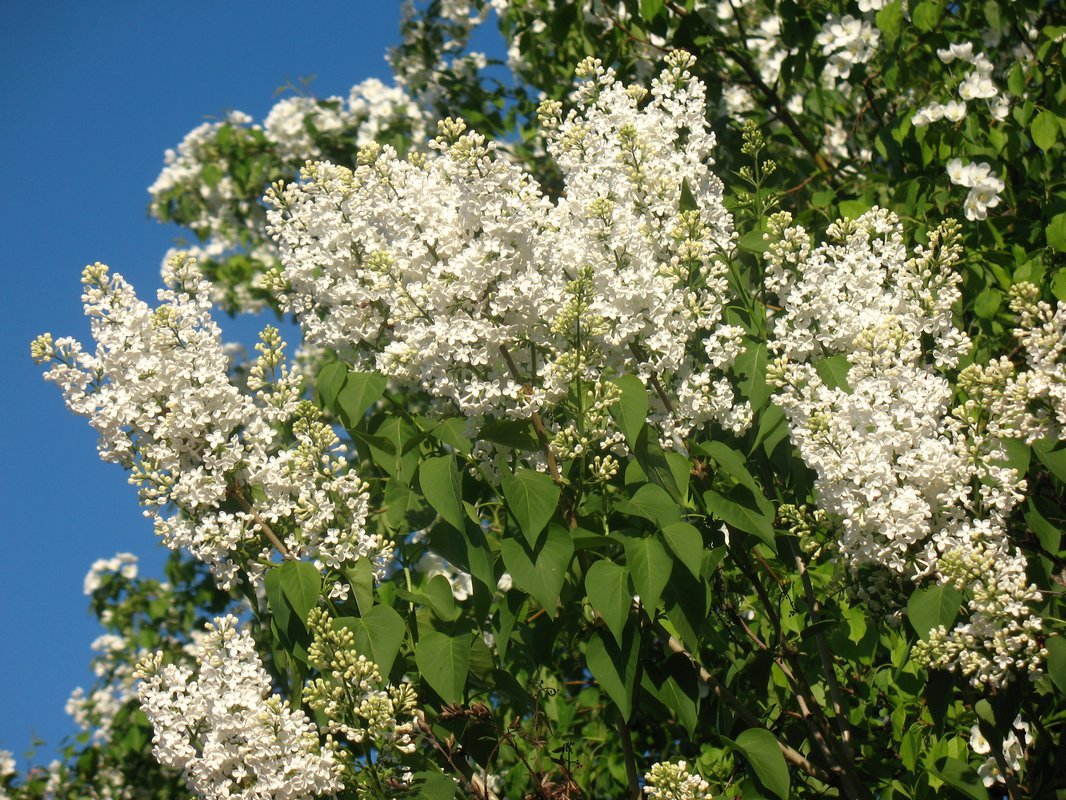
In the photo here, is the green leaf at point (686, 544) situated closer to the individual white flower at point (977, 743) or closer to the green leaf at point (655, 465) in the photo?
the green leaf at point (655, 465)

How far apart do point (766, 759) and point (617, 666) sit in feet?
1.53

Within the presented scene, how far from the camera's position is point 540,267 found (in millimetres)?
3039

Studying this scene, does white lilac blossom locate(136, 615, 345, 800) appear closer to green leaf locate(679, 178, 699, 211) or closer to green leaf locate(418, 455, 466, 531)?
green leaf locate(418, 455, 466, 531)

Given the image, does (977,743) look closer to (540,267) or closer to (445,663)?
(445,663)

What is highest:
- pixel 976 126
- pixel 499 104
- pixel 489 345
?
pixel 499 104

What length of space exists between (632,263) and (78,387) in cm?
145

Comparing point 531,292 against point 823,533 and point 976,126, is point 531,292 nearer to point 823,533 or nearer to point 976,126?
point 823,533

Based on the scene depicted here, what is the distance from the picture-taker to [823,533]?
10.5ft

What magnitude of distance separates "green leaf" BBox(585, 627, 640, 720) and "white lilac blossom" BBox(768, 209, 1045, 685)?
551mm

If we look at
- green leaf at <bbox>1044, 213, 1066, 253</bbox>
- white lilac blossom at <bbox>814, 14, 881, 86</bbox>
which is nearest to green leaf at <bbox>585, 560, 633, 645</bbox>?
green leaf at <bbox>1044, 213, 1066, 253</bbox>

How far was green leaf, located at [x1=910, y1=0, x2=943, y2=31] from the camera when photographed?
468 cm

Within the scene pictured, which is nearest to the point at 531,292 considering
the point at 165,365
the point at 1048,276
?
the point at 165,365

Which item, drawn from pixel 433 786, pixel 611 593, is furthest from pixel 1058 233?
pixel 433 786

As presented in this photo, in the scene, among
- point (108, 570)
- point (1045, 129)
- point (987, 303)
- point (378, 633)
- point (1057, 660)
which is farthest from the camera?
point (108, 570)
